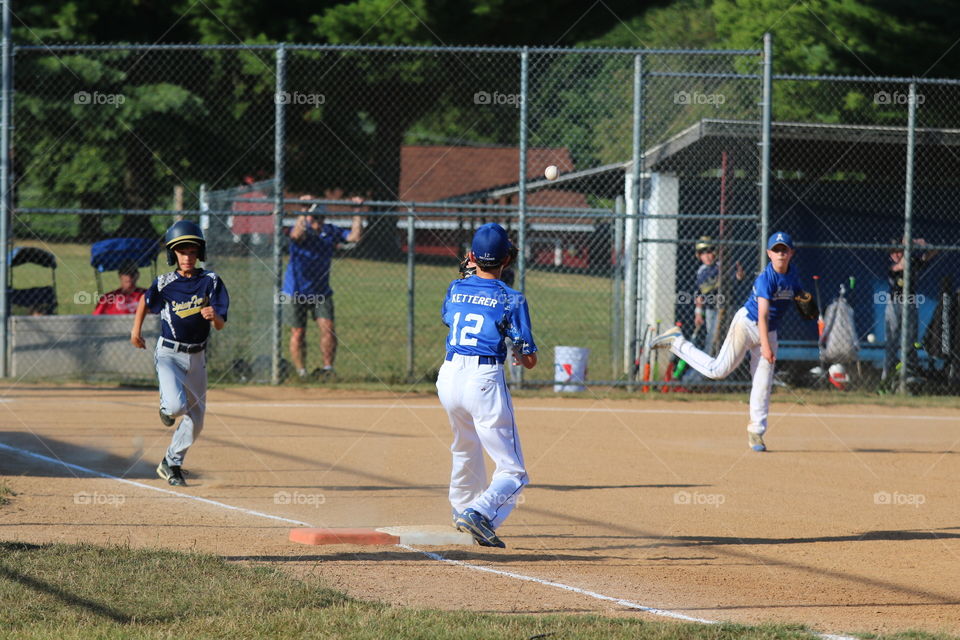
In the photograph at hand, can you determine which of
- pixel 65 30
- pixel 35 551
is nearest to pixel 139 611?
pixel 35 551

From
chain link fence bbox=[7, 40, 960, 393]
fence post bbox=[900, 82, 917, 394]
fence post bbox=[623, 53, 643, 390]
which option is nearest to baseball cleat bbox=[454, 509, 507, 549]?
chain link fence bbox=[7, 40, 960, 393]

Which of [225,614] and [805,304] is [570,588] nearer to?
[225,614]

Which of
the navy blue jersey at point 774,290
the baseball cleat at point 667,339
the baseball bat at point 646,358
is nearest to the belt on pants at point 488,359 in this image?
A: the baseball cleat at point 667,339

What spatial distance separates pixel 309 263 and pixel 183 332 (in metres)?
5.84

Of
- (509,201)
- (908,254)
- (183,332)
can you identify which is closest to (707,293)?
(908,254)

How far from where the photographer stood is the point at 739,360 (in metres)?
10.7

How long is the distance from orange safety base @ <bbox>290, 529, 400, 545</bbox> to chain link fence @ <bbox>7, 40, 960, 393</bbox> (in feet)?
21.1

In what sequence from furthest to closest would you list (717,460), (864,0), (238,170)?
(238,170) → (864,0) → (717,460)

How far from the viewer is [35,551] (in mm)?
6262

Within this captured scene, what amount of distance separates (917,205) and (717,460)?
8.69m

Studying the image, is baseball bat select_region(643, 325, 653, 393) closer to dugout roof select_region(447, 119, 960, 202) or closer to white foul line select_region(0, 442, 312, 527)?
dugout roof select_region(447, 119, 960, 202)

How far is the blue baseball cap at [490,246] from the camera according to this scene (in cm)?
674

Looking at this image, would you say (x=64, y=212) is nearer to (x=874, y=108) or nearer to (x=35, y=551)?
(x=35, y=551)

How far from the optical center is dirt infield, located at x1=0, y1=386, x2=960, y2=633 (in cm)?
614
